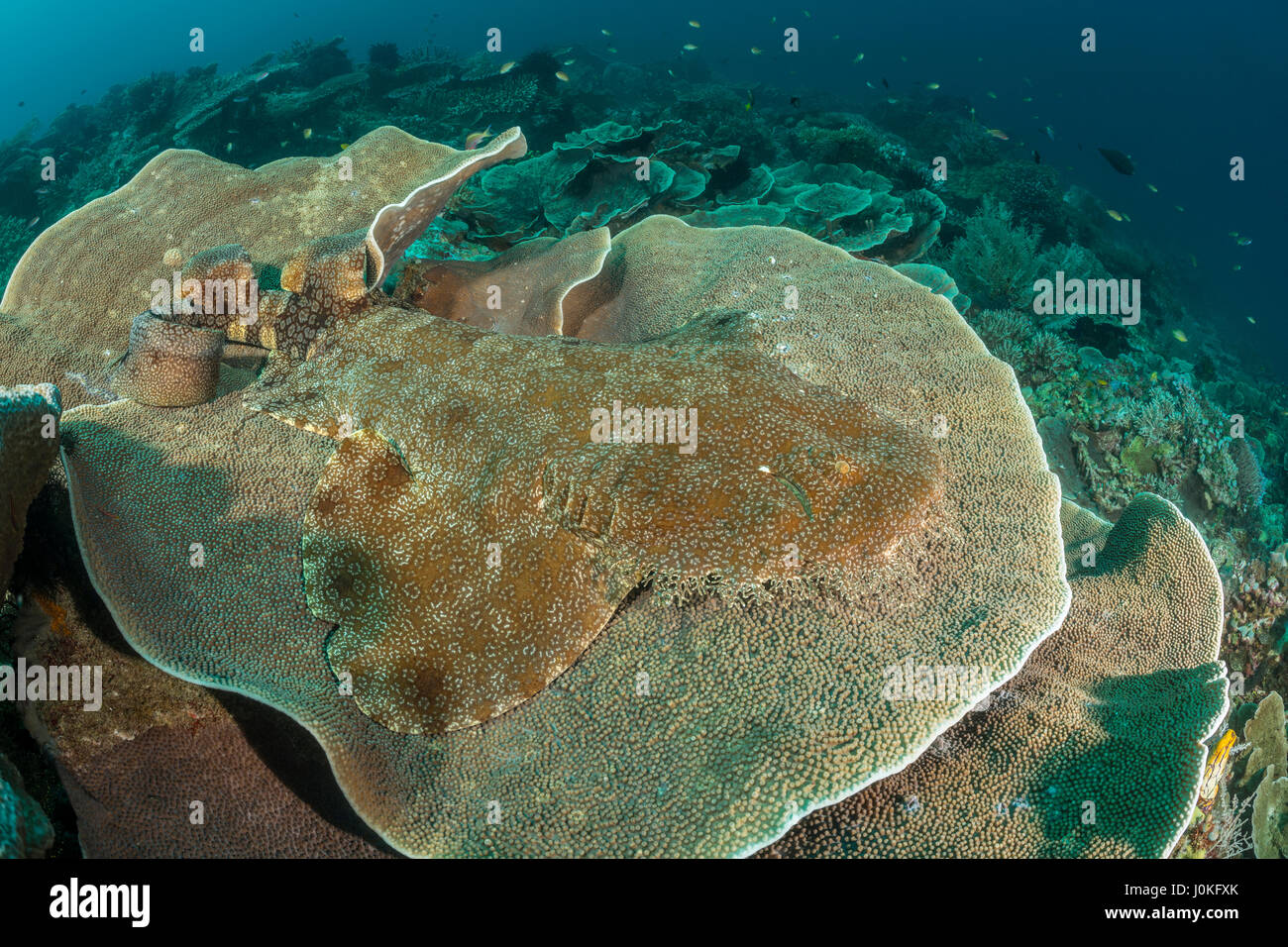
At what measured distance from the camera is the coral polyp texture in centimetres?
246

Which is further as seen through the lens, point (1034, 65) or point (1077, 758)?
point (1034, 65)

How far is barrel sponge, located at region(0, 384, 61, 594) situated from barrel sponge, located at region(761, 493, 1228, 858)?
11.2 ft

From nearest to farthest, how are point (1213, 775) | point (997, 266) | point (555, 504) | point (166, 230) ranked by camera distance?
point (555, 504) → point (1213, 775) → point (166, 230) → point (997, 266)

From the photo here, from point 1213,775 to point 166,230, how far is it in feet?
25.4

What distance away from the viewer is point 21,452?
2.70 meters

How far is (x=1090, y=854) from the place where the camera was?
258 cm

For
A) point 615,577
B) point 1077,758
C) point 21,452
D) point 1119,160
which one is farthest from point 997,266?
point 21,452

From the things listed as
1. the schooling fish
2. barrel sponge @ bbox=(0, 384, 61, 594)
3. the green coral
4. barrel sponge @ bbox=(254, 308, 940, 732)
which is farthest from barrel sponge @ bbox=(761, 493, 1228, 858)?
the schooling fish

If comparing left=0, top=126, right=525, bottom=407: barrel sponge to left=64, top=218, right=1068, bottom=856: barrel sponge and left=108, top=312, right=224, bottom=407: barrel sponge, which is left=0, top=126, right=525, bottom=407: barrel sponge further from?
left=64, top=218, right=1068, bottom=856: barrel sponge

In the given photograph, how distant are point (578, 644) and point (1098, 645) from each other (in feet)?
9.54

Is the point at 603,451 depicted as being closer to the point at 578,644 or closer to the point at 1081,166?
the point at 578,644

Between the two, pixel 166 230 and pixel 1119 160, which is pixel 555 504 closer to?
pixel 166 230

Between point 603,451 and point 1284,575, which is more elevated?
point 603,451
